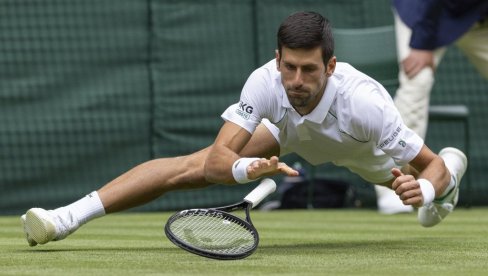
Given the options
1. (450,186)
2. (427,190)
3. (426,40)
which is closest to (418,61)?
(426,40)

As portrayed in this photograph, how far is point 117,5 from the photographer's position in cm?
1003

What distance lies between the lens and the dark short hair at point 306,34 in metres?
4.91

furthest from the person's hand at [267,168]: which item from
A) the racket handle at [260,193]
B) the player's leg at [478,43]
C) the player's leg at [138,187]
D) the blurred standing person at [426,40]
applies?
the player's leg at [478,43]

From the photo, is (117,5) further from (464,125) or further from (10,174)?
(464,125)

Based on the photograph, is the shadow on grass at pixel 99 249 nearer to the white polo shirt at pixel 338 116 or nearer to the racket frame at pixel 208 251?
the racket frame at pixel 208 251

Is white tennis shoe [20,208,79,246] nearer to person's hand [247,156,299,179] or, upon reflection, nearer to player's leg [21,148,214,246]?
player's leg [21,148,214,246]

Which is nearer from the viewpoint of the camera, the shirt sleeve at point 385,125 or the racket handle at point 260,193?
the racket handle at point 260,193

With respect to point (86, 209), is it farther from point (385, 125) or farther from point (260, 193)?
point (385, 125)

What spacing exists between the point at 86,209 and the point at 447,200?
183cm

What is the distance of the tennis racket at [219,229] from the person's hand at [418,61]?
3.90 metres

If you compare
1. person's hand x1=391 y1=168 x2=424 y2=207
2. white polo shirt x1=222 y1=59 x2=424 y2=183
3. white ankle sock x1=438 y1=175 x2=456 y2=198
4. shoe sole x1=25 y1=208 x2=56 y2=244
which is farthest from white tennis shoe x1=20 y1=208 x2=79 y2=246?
white ankle sock x1=438 y1=175 x2=456 y2=198

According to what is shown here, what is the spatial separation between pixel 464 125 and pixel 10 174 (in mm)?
3970

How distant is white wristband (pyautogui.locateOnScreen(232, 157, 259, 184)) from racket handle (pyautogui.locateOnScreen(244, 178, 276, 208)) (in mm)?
138

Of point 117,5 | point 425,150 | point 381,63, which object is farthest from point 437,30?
point 425,150
